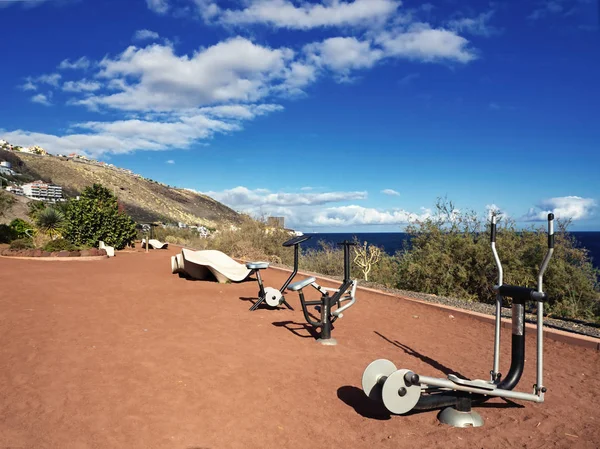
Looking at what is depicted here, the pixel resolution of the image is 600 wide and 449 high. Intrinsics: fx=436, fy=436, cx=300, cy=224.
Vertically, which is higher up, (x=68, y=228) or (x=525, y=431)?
(x=68, y=228)

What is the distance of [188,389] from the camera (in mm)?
3557

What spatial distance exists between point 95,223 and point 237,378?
15.3 meters

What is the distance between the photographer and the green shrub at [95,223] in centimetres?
1688

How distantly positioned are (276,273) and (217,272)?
228cm

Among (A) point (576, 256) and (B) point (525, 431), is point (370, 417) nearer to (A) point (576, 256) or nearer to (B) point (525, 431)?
(B) point (525, 431)

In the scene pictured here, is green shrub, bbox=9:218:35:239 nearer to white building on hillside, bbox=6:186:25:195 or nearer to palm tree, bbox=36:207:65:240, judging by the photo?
palm tree, bbox=36:207:65:240

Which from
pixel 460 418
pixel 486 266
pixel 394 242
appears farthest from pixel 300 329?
pixel 394 242

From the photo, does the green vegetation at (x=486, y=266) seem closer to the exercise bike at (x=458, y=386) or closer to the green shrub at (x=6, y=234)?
the exercise bike at (x=458, y=386)

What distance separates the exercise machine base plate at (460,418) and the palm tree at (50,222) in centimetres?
1860

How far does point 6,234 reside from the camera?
55.8 ft

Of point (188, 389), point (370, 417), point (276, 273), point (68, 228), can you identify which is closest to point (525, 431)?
point (370, 417)

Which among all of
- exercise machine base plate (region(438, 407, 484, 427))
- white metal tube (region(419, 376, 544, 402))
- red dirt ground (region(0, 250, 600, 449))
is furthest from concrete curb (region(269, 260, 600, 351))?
exercise machine base plate (region(438, 407, 484, 427))

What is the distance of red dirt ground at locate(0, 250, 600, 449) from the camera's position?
293 cm

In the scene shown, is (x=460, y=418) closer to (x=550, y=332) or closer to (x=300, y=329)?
(x=300, y=329)
